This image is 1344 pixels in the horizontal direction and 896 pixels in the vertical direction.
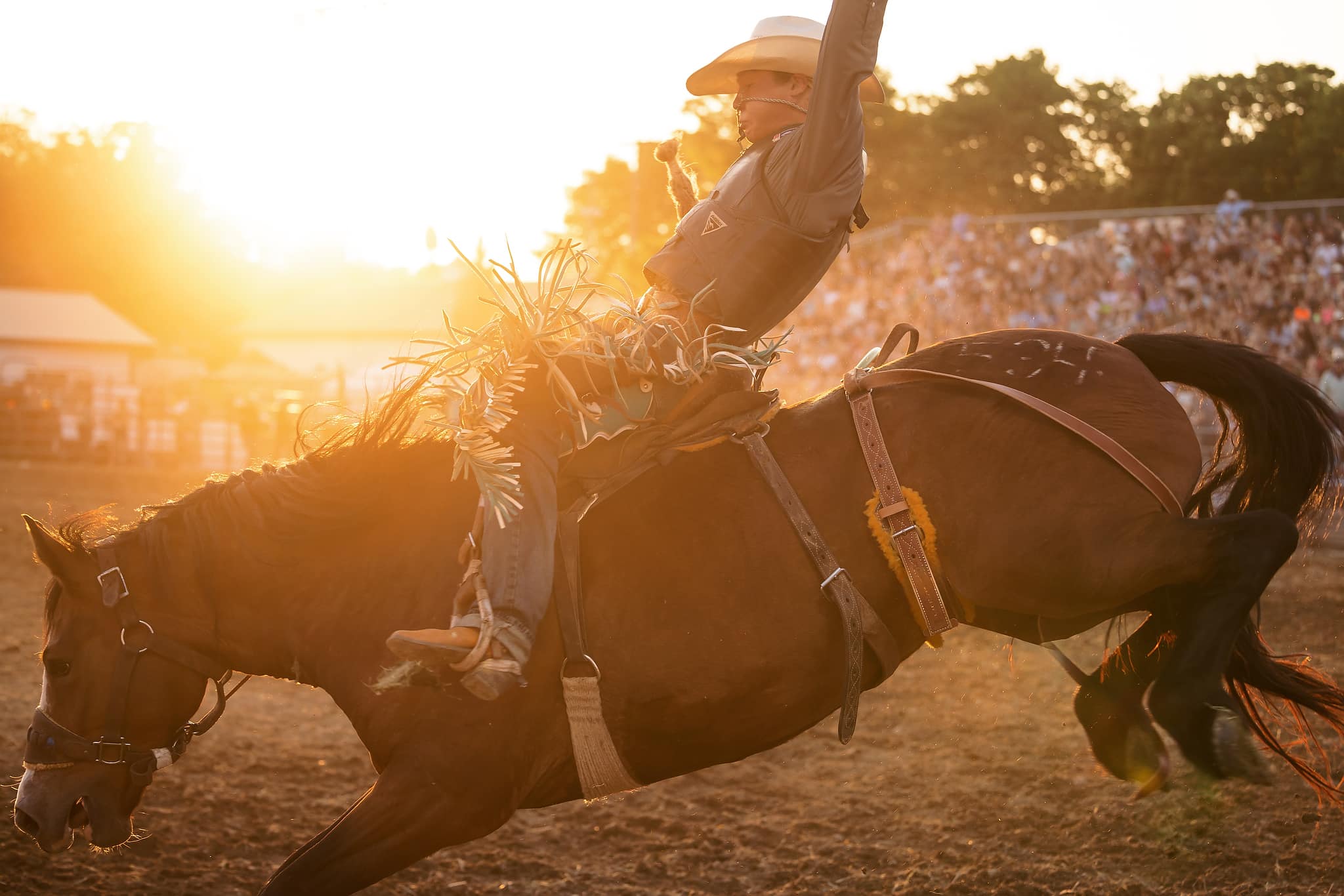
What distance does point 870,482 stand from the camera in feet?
9.62

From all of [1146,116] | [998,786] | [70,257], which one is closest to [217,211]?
[70,257]

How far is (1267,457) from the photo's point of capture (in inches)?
124

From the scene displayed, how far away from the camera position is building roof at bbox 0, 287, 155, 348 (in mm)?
46250

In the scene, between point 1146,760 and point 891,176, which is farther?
point 891,176

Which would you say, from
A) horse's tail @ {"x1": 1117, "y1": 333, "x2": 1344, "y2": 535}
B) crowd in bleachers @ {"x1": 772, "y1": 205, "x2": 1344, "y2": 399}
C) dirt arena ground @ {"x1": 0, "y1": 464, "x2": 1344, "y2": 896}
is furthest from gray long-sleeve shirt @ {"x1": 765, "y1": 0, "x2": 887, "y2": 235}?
crowd in bleachers @ {"x1": 772, "y1": 205, "x2": 1344, "y2": 399}

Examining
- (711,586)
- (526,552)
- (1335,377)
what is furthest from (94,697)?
A: (1335,377)

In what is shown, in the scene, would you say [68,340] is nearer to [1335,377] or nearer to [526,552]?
[1335,377]

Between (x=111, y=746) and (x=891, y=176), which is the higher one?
(x=891, y=176)

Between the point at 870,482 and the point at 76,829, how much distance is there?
2.44 meters

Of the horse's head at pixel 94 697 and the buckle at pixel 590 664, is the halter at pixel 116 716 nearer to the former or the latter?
the horse's head at pixel 94 697

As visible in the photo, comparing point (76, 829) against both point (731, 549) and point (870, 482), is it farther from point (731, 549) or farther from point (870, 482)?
point (870, 482)

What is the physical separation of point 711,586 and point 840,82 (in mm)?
1272

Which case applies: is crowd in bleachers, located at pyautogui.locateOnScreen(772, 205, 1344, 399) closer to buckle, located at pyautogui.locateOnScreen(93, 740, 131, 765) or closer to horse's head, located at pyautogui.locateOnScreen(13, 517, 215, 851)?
horse's head, located at pyautogui.locateOnScreen(13, 517, 215, 851)

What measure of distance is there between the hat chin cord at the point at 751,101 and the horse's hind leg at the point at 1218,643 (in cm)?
150
